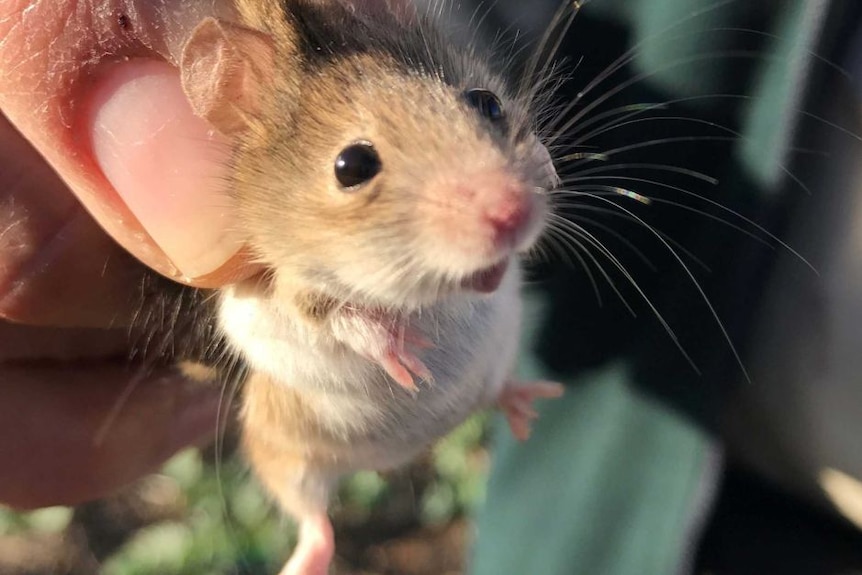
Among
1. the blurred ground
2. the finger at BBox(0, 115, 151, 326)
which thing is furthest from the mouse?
the blurred ground

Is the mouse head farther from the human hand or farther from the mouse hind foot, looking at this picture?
the mouse hind foot

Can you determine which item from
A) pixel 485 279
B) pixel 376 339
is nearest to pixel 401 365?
pixel 376 339

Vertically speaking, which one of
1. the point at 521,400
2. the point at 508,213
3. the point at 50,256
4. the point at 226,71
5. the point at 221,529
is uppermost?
the point at 226,71

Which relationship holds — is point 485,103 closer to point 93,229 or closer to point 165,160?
point 165,160

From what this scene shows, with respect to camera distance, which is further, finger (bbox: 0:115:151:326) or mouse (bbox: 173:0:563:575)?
finger (bbox: 0:115:151:326)

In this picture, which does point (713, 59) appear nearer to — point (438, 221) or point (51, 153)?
point (438, 221)

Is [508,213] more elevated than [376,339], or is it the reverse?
[508,213]
